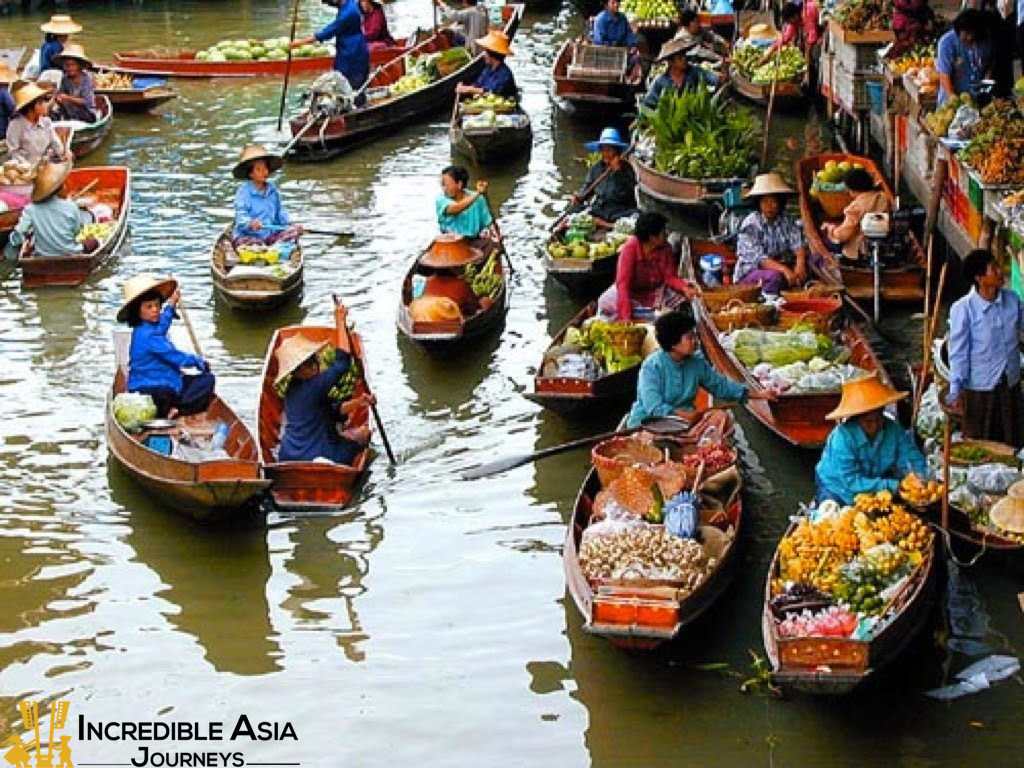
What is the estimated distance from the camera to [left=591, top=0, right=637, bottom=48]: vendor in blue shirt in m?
19.7

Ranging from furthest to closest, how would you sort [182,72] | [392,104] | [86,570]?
[182,72] → [392,104] → [86,570]

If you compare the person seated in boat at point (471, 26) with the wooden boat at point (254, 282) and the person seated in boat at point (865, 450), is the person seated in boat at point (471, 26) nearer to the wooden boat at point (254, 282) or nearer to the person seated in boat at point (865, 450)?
the wooden boat at point (254, 282)

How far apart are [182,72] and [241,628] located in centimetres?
1361

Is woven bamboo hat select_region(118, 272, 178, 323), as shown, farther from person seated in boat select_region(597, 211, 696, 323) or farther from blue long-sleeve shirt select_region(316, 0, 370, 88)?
blue long-sleeve shirt select_region(316, 0, 370, 88)

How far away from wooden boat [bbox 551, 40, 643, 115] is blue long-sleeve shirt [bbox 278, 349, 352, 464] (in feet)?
30.5

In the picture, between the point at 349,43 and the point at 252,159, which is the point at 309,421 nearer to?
the point at 252,159

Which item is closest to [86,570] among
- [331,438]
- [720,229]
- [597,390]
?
[331,438]

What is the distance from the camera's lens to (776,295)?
1245 centimetres

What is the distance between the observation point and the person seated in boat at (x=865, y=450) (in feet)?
29.3

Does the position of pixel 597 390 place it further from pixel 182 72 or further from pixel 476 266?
pixel 182 72

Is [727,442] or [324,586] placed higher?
[727,442]

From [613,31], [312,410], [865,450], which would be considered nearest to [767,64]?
[613,31]

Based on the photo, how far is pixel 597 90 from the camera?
752 inches

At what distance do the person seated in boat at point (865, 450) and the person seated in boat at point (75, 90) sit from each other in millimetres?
11337
